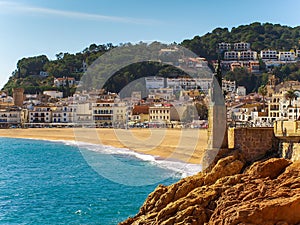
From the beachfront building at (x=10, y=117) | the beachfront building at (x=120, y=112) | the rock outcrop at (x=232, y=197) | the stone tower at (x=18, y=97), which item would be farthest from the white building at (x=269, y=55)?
the rock outcrop at (x=232, y=197)

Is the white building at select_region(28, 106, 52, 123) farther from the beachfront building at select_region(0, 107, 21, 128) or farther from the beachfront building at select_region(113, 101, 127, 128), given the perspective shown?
the beachfront building at select_region(113, 101, 127, 128)

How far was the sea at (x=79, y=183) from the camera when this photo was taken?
807 inches

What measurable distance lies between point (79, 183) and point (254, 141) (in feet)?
50.0

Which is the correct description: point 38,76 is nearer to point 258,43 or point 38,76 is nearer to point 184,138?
point 258,43

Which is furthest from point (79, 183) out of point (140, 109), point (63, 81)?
point (63, 81)

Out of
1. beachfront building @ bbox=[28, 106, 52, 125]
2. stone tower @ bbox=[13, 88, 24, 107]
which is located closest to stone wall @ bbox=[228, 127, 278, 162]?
beachfront building @ bbox=[28, 106, 52, 125]

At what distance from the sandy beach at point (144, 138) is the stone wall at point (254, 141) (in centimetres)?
1988

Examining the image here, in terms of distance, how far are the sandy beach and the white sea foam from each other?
1.02 m

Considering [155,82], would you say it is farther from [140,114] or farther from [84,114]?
[140,114]

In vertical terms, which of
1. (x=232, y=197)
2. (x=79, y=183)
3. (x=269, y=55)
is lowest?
(x=79, y=183)

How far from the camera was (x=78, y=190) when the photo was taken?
25.8 meters

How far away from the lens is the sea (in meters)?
20.5

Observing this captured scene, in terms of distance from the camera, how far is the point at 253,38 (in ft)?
511

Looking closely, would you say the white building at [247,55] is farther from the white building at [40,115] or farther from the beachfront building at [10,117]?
the beachfront building at [10,117]
